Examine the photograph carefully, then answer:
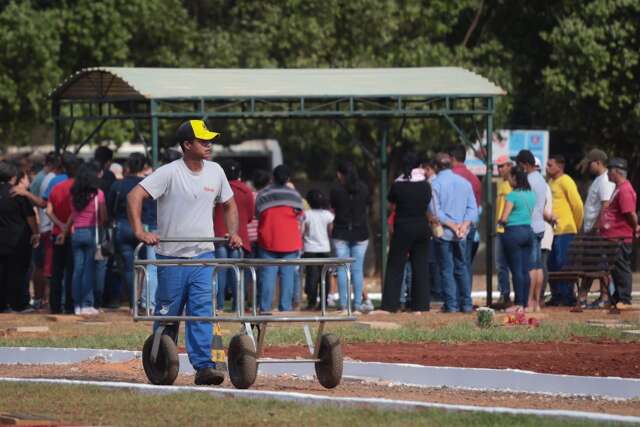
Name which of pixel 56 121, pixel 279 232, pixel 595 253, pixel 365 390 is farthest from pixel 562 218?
pixel 365 390

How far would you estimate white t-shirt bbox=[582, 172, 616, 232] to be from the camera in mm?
20438

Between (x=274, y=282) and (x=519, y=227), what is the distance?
305 centimetres

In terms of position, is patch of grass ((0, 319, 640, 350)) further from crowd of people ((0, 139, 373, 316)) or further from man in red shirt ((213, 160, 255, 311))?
man in red shirt ((213, 160, 255, 311))

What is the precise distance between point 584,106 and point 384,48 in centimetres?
407

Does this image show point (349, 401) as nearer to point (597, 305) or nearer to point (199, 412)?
point (199, 412)

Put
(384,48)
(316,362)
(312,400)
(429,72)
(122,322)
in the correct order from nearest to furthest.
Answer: (312,400), (316,362), (122,322), (429,72), (384,48)

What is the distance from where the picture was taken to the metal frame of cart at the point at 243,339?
1141 cm

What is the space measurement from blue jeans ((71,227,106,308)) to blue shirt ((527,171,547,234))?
5.29 m

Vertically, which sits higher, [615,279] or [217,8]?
[217,8]

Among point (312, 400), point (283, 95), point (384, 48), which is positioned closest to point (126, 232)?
point (283, 95)

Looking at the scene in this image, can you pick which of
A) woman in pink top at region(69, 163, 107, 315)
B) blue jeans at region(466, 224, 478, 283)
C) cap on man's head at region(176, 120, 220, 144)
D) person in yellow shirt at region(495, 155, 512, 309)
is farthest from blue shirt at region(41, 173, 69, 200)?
cap on man's head at region(176, 120, 220, 144)

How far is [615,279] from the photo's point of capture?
20.6 metres

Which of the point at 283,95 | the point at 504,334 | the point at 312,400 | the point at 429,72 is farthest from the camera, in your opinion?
the point at 429,72

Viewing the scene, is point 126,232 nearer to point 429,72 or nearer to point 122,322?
point 122,322
